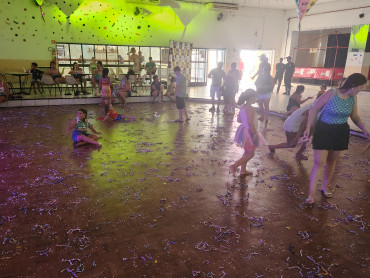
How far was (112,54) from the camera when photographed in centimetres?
1405

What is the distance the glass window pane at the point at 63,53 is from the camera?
12.8m

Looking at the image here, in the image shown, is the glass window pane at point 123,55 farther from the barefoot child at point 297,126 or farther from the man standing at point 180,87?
the barefoot child at point 297,126

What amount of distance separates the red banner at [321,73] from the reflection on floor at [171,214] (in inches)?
423

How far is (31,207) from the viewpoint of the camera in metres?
3.31

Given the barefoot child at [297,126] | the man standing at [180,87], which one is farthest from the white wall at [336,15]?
the barefoot child at [297,126]

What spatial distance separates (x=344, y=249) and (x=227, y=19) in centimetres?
1563

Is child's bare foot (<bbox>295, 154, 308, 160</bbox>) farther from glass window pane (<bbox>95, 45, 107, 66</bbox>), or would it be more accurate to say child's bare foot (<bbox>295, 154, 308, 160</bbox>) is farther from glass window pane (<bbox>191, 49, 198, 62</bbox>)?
glass window pane (<bbox>191, 49, 198, 62</bbox>)

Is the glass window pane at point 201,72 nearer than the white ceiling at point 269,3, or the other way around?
the white ceiling at point 269,3

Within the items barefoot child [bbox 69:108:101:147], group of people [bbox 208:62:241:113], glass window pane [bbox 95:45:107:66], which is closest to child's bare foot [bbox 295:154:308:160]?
barefoot child [bbox 69:108:101:147]

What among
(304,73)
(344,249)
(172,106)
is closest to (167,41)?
(172,106)

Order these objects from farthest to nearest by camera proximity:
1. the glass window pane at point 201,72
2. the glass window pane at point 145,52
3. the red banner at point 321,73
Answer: the glass window pane at point 201,72 < the red banner at point 321,73 < the glass window pane at point 145,52

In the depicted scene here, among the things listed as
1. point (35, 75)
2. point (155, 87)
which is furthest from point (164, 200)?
point (35, 75)

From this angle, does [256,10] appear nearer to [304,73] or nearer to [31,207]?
[304,73]

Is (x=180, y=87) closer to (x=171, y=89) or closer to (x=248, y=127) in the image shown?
(x=248, y=127)
